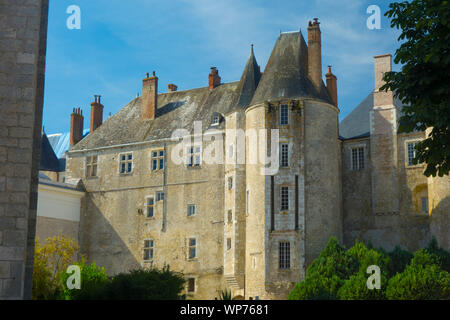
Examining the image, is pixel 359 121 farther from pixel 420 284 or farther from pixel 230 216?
pixel 420 284

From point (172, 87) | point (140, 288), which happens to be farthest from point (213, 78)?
point (140, 288)

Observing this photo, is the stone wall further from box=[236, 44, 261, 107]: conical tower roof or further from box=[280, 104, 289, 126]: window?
box=[236, 44, 261, 107]: conical tower roof

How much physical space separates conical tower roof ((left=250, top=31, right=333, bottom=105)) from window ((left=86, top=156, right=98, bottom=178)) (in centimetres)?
1185

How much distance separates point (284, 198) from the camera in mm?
33062

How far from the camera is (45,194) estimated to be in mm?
38219

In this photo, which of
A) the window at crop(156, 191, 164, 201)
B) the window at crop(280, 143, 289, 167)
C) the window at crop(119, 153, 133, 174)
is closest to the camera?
the window at crop(280, 143, 289, 167)

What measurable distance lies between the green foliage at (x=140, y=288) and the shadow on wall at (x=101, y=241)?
17.5 m

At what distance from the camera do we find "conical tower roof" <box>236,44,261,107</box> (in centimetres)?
3669

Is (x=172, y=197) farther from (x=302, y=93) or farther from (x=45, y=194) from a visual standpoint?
(x=302, y=93)

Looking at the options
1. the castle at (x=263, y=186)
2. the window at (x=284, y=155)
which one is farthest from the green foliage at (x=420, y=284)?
the window at (x=284, y=155)

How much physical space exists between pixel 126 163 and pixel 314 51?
13.1 m

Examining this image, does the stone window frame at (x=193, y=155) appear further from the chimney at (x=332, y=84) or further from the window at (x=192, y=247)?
the chimney at (x=332, y=84)

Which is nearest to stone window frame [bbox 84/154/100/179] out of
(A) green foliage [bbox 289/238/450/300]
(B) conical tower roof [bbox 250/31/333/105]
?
(B) conical tower roof [bbox 250/31/333/105]

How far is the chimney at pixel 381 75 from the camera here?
35.4 m
